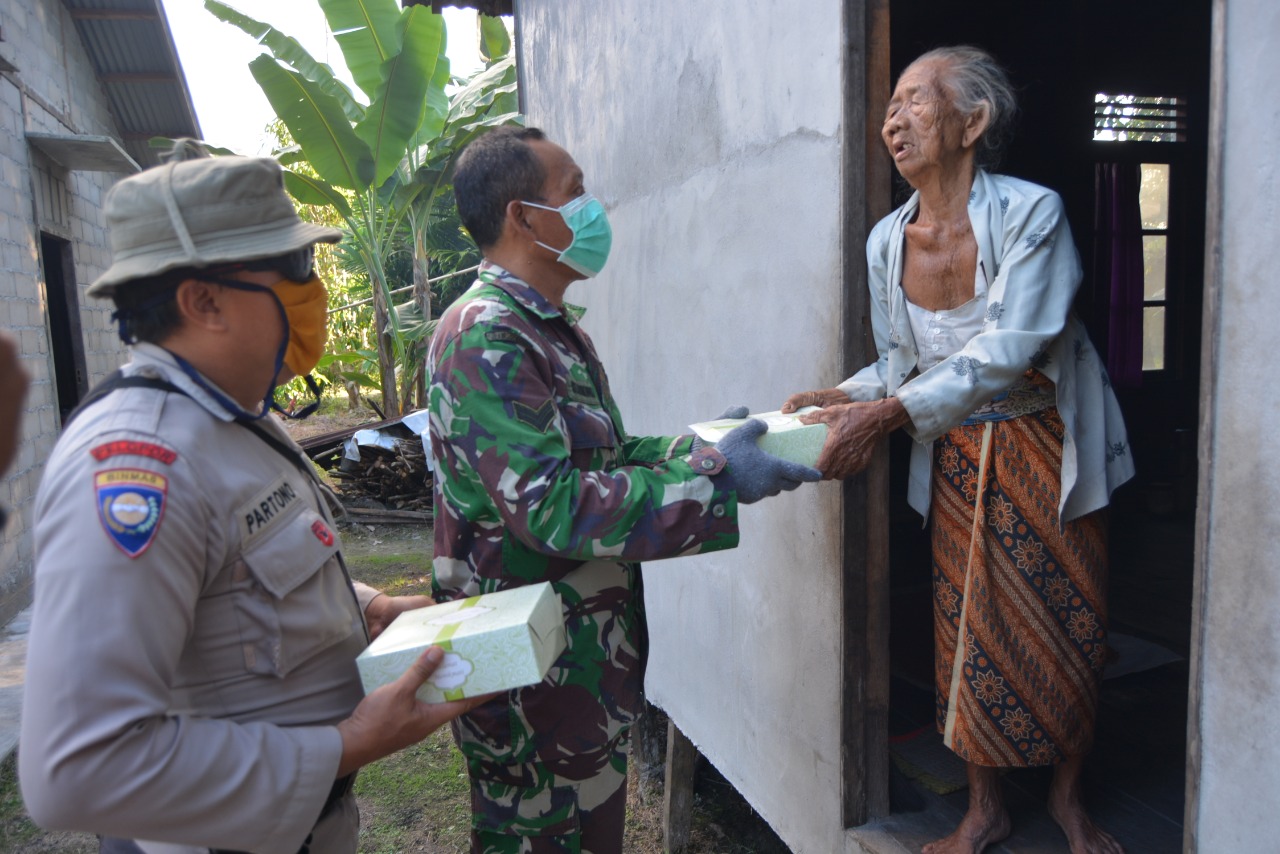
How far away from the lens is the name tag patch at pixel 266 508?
1367 millimetres

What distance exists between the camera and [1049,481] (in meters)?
2.42

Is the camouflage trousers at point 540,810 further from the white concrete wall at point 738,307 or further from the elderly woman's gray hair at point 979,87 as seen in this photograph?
the elderly woman's gray hair at point 979,87

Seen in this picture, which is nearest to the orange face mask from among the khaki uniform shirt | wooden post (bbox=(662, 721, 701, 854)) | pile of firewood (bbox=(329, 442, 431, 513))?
the khaki uniform shirt

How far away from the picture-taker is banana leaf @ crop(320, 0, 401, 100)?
→ 8.43 m

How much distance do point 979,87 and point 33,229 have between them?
7782mm

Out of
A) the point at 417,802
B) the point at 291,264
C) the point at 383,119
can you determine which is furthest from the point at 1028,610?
the point at 383,119

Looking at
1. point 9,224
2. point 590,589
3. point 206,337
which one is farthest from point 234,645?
point 9,224

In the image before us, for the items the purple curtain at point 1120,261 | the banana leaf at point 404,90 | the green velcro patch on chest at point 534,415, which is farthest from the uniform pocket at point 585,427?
the banana leaf at point 404,90

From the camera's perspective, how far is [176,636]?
1.23 metres

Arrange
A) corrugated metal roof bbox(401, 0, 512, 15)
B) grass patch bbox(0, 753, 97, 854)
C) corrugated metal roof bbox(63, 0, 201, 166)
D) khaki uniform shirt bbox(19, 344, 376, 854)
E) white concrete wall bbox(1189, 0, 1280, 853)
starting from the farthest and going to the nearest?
corrugated metal roof bbox(63, 0, 201, 166)
corrugated metal roof bbox(401, 0, 512, 15)
grass patch bbox(0, 753, 97, 854)
white concrete wall bbox(1189, 0, 1280, 853)
khaki uniform shirt bbox(19, 344, 376, 854)

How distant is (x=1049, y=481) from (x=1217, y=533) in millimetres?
812

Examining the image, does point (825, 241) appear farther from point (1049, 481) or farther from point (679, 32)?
point (679, 32)

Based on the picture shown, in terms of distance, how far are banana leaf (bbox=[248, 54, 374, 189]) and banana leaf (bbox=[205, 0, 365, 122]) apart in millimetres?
406

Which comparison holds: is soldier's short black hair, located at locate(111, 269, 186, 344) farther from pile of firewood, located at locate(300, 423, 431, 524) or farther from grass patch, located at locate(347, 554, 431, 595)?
pile of firewood, located at locate(300, 423, 431, 524)
